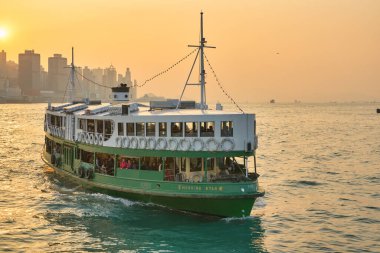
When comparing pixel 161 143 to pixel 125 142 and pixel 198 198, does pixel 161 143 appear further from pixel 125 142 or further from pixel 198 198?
pixel 198 198

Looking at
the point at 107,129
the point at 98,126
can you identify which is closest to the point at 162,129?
the point at 107,129

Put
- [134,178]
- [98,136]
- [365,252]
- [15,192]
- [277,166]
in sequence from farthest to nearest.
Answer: [277,166]
[15,192]
[98,136]
[134,178]
[365,252]

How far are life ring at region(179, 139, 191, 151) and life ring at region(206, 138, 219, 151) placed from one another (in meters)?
1.07

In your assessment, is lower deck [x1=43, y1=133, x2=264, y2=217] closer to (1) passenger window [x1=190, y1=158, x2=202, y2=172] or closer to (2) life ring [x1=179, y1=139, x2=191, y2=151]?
(1) passenger window [x1=190, y1=158, x2=202, y2=172]

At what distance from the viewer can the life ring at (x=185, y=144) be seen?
25859 mm

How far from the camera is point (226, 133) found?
25.8 m

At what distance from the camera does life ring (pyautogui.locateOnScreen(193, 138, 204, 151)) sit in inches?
1009

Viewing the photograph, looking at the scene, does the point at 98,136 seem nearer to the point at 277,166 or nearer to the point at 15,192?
the point at 15,192

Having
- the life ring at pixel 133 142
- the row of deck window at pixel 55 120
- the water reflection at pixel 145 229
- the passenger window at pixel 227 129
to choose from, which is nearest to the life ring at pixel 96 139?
the life ring at pixel 133 142

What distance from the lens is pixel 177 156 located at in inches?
1026

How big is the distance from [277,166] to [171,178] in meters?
27.6

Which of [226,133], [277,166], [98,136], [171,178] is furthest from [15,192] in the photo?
[277,166]

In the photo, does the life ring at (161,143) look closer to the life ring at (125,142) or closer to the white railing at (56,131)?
the life ring at (125,142)

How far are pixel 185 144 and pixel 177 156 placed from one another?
2.67 feet
